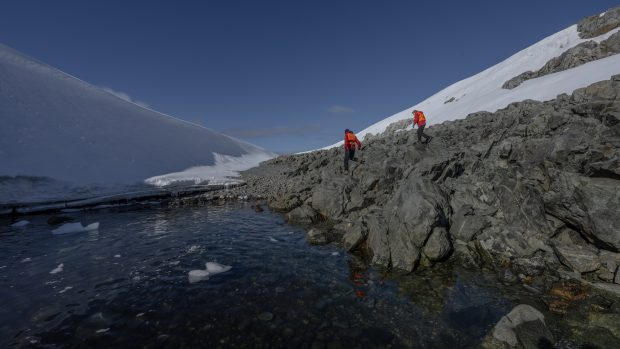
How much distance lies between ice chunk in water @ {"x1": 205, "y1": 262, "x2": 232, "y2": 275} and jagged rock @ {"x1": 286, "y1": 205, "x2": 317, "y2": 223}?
313 inches

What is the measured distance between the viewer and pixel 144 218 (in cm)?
2103

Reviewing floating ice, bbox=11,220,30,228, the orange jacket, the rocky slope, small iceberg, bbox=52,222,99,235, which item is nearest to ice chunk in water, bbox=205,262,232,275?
the rocky slope

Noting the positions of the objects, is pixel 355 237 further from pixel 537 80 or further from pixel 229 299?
pixel 537 80

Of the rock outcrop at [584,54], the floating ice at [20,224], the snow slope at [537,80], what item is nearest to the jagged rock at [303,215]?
the floating ice at [20,224]

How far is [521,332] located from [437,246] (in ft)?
14.6

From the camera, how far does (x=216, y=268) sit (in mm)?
11641

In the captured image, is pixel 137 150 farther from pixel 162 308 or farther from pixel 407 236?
pixel 407 236

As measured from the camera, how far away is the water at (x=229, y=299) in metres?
7.30

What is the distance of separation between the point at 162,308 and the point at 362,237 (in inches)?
344

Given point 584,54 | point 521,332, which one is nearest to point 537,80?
point 584,54

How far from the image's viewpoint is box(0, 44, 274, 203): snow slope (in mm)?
28625

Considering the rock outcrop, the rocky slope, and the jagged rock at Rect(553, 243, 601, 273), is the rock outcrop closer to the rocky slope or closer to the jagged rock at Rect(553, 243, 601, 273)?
the rocky slope

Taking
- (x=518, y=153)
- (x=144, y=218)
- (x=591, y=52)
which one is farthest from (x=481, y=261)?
(x=591, y=52)

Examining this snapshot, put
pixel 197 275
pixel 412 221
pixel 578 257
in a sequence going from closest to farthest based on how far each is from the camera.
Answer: pixel 578 257 < pixel 197 275 < pixel 412 221
